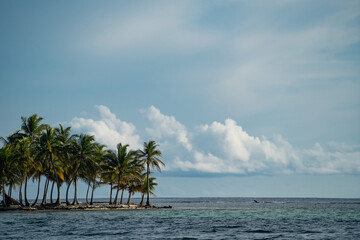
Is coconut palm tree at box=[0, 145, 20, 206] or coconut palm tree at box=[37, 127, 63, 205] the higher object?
coconut palm tree at box=[37, 127, 63, 205]

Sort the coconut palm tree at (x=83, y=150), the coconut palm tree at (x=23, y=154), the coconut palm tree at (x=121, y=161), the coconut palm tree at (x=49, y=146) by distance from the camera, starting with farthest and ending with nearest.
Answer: the coconut palm tree at (x=121, y=161) → the coconut palm tree at (x=83, y=150) → the coconut palm tree at (x=23, y=154) → the coconut palm tree at (x=49, y=146)

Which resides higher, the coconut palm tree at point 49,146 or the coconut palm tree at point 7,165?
the coconut palm tree at point 49,146

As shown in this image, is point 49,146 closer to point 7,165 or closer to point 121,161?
point 7,165

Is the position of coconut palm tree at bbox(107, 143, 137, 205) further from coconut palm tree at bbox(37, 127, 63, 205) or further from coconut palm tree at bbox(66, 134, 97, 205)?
coconut palm tree at bbox(37, 127, 63, 205)

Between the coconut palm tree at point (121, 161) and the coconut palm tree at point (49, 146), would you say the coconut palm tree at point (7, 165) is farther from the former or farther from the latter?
the coconut palm tree at point (121, 161)

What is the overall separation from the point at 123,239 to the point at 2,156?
42.9 m

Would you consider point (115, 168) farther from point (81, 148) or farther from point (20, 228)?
point (20, 228)

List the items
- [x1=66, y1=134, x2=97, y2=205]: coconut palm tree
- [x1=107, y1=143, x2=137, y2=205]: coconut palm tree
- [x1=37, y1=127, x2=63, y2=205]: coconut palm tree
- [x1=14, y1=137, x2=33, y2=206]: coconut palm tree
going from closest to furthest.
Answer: [x1=37, y1=127, x2=63, y2=205]: coconut palm tree < [x1=14, y1=137, x2=33, y2=206]: coconut palm tree < [x1=66, y1=134, x2=97, y2=205]: coconut palm tree < [x1=107, y1=143, x2=137, y2=205]: coconut palm tree

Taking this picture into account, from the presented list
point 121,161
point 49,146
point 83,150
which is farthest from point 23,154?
point 121,161

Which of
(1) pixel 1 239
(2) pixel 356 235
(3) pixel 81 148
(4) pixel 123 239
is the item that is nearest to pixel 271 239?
(2) pixel 356 235

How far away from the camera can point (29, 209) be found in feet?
212

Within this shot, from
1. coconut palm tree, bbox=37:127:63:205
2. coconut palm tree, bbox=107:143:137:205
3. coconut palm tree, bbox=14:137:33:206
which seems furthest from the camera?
coconut palm tree, bbox=107:143:137:205

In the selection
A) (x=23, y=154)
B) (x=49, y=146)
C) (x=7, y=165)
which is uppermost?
(x=49, y=146)

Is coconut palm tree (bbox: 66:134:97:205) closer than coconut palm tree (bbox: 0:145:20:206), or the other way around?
coconut palm tree (bbox: 0:145:20:206)
